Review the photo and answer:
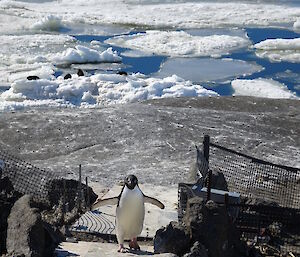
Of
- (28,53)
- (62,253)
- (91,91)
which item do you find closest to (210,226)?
(62,253)

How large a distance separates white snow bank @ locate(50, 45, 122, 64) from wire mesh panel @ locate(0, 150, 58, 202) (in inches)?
392

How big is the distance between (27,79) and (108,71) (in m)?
2.72

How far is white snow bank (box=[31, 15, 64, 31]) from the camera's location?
23656 mm

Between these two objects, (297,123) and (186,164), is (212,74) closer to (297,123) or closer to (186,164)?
(297,123)

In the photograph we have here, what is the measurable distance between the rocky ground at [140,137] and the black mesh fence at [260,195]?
2.42 ft

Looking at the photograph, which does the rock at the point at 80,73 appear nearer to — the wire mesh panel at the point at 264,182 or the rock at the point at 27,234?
the wire mesh panel at the point at 264,182

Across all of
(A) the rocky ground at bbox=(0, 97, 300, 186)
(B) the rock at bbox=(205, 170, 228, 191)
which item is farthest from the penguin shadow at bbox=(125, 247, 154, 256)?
(A) the rocky ground at bbox=(0, 97, 300, 186)

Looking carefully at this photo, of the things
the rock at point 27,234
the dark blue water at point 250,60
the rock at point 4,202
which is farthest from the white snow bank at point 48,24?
the rock at point 27,234

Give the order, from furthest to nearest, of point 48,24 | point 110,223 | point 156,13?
point 156,13
point 48,24
point 110,223

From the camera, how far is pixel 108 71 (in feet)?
61.0

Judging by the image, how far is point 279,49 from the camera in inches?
814

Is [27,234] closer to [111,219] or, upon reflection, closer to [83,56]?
[111,219]

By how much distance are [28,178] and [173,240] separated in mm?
3281

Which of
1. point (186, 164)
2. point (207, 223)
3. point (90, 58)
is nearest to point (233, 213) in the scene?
point (207, 223)
